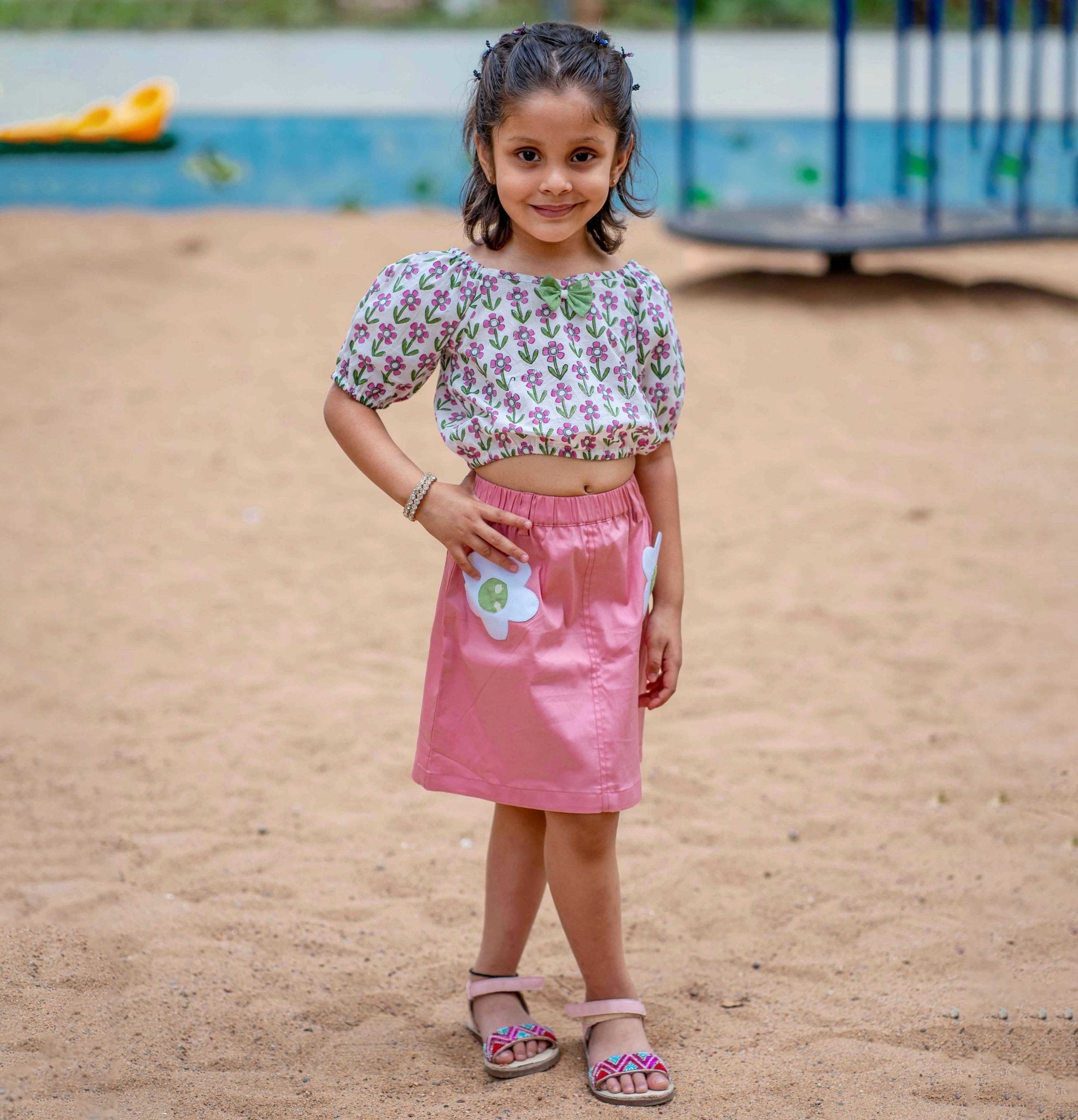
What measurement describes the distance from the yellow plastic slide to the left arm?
7.81m

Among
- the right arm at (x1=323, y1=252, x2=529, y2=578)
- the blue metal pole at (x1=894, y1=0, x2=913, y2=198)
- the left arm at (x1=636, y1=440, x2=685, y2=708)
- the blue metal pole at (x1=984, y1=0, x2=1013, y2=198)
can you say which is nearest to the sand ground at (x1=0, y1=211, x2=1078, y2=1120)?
the left arm at (x1=636, y1=440, x2=685, y2=708)

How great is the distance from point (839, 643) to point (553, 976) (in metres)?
1.86

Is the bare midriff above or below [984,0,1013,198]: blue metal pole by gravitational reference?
below

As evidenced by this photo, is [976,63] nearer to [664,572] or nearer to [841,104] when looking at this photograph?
[841,104]

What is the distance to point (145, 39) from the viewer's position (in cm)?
889

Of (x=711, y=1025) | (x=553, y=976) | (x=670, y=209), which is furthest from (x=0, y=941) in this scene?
(x=670, y=209)

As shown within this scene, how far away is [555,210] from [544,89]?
159 millimetres

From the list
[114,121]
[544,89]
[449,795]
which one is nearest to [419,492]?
[544,89]

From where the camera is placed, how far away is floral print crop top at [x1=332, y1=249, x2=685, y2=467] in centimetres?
189

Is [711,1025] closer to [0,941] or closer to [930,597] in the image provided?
[0,941]

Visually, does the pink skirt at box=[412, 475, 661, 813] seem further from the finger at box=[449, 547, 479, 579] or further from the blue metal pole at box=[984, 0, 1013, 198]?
the blue metal pole at box=[984, 0, 1013, 198]

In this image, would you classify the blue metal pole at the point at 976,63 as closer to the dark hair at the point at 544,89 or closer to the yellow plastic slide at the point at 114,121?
the yellow plastic slide at the point at 114,121

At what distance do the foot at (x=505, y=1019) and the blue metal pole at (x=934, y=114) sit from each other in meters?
6.23

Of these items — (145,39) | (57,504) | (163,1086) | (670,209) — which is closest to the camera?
(163,1086)
